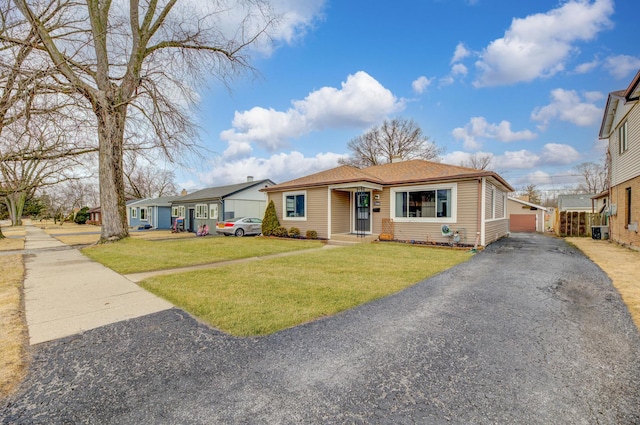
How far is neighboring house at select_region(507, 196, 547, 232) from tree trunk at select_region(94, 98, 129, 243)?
2694 centimetres

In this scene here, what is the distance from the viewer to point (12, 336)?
3283mm

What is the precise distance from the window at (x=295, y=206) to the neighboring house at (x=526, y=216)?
18479 millimetres

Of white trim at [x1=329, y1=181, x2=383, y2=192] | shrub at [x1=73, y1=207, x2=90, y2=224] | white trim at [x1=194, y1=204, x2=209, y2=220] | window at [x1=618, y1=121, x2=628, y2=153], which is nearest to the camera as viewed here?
window at [x1=618, y1=121, x2=628, y2=153]

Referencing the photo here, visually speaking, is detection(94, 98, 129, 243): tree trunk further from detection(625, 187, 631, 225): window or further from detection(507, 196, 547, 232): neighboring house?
detection(507, 196, 547, 232): neighboring house

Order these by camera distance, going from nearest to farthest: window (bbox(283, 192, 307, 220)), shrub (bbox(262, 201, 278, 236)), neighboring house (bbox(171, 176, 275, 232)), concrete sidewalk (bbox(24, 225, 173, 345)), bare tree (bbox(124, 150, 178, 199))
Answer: concrete sidewalk (bbox(24, 225, 173, 345)), window (bbox(283, 192, 307, 220)), shrub (bbox(262, 201, 278, 236)), neighboring house (bbox(171, 176, 275, 232)), bare tree (bbox(124, 150, 178, 199))

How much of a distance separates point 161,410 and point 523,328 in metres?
3.94

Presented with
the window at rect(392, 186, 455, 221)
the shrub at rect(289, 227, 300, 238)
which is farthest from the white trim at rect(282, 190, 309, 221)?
the window at rect(392, 186, 455, 221)

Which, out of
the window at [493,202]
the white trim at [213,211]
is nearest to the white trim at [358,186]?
the window at [493,202]

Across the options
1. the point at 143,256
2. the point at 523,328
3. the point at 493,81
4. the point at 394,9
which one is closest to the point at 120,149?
the point at 143,256

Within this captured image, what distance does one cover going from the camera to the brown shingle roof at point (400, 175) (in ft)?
36.2

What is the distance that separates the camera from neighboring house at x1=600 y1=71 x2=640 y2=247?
390 inches

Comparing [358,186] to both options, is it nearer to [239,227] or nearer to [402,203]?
[402,203]

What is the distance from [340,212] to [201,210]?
1286cm

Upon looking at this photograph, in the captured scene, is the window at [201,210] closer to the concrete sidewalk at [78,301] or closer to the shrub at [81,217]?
the concrete sidewalk at [78,301]
